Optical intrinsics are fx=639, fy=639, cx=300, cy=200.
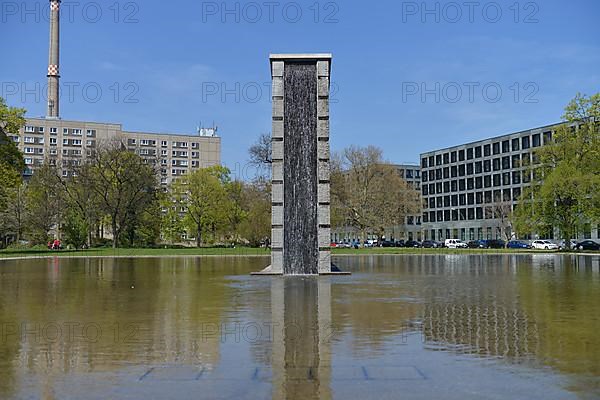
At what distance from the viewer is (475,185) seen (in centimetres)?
12406

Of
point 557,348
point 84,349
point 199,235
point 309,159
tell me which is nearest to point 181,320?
point 84,349

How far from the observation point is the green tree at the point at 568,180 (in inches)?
2269

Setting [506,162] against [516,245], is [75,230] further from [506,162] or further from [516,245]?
[506,162]

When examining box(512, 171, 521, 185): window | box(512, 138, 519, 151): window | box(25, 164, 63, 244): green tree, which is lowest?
box(25, 164, 63, 244): green tree

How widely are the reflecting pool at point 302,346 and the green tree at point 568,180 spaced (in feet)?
146

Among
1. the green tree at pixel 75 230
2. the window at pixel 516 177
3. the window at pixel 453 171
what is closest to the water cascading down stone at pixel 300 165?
the green tree at pixel 75 230

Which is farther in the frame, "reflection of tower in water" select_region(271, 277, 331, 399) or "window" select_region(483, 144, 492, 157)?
"window" select_region(483, 144, 492, 157)

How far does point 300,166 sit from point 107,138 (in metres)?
106

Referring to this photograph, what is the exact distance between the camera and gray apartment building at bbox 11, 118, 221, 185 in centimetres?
13975

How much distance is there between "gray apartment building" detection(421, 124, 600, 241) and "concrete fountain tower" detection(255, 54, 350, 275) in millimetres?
74529

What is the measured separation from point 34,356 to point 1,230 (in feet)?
255

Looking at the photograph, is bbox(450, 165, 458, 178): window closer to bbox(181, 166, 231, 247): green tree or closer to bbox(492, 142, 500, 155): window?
bbox(492, 142, 500, 155): window
